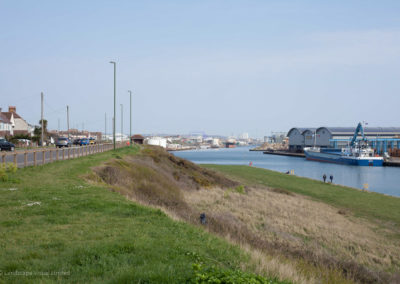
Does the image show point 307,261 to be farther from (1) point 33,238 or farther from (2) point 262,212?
(2) point 262,212

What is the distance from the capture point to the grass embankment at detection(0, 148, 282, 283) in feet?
21.1

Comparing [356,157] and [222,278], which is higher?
[222,278]

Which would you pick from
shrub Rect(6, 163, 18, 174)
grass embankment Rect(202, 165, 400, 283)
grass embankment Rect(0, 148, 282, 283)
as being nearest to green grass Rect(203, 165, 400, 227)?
grass embankment Rect(202, 165, 400, 283)

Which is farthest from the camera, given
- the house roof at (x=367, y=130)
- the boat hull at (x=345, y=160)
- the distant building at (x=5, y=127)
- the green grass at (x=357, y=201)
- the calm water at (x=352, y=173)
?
the house roof at (x=367, y=130)

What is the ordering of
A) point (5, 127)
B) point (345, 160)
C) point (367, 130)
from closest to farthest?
point (5, 127), point (345, 160), point (367, 130)

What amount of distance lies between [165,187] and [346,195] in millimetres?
18067

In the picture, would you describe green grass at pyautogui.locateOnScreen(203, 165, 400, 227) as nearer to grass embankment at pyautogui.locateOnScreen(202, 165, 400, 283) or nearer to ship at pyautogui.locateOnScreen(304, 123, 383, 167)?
grass embankment at pyautogui.locateOnScreen(202, 165, 400, 283)

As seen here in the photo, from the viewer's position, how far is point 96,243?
8016 millimetres

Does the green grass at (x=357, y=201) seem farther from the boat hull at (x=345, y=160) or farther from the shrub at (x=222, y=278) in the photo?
the boat hull at (x=345, y=160)

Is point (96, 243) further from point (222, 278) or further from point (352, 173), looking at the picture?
point (352, 173)

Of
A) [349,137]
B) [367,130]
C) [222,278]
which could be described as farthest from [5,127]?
[367,130]

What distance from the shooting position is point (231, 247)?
29.9ft

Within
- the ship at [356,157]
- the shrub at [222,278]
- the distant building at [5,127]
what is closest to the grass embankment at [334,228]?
the shrub at [222,278]

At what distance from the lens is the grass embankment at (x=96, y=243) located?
21.1ft
